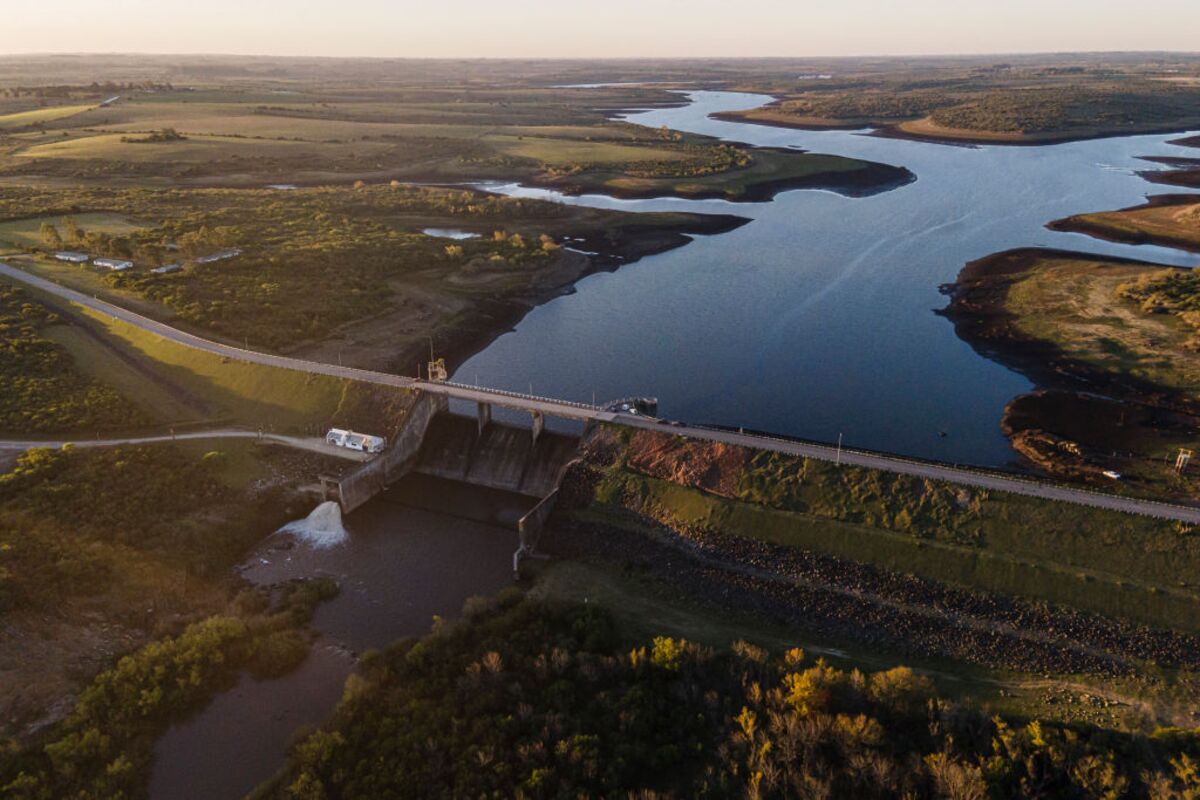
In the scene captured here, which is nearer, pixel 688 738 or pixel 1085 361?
pixel 688 738

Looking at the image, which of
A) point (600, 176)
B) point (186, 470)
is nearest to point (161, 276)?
point (186, 470)

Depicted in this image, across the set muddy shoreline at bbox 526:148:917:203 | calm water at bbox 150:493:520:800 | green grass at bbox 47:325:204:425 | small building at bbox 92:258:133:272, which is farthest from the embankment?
muddy shoreline at bbox 526:148:917:203

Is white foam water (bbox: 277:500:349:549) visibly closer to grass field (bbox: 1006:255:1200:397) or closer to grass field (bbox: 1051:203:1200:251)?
grass field (bbox: 1006:255:1200:397)

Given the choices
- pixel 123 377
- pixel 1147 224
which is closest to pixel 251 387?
pixel 123 377

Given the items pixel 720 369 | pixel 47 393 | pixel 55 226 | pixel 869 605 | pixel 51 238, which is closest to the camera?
pixel 869 605

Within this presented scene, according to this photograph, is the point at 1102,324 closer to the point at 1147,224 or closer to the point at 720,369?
the point at 720,369

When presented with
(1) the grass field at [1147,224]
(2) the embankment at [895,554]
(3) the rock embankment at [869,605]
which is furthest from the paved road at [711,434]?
(1) the grass field at [1147,224]

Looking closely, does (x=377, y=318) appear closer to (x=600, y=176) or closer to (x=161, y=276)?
(x=161, y=276)
